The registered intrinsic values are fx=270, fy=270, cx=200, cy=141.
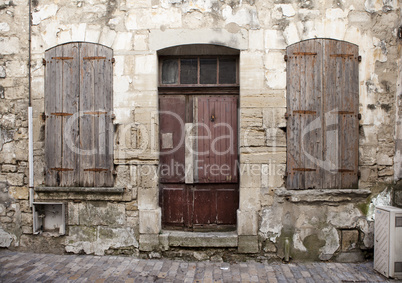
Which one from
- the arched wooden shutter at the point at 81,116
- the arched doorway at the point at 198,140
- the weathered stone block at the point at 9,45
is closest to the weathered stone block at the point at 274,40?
the arched doorway at the point at 198,140

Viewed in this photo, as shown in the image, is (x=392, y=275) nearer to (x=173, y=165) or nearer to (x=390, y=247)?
(x=390, y=247)

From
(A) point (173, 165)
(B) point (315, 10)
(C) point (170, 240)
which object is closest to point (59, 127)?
(A) point (173, 165)

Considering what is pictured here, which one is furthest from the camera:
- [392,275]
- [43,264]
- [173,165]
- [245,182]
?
[173,165]

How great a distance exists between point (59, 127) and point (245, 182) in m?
2.85

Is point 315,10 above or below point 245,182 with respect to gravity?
above

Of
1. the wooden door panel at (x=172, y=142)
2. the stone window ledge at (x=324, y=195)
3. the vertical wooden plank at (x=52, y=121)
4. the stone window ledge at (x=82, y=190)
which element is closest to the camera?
the stone window ledge at (x=324, y=195)

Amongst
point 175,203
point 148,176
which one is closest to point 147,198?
point 148,176

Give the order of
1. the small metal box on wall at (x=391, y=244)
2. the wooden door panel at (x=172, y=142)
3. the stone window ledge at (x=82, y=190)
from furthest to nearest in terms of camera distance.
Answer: the wooden door panel at (x=172, y=142) < the stone window ledge at (x=82, y=190) < the small metal box on wall at (x=391, y=244)

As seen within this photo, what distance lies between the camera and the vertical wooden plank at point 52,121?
400 centimetres

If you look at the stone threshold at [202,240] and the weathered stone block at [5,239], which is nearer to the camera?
the stone threshold at [202,240]

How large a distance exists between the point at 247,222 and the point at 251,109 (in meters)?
1.63

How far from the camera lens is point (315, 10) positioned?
12.6 feet

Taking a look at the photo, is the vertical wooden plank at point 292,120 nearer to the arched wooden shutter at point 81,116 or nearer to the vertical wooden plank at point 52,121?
the arched wooden shutter at point 81,116

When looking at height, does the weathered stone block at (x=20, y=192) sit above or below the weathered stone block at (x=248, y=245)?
above
